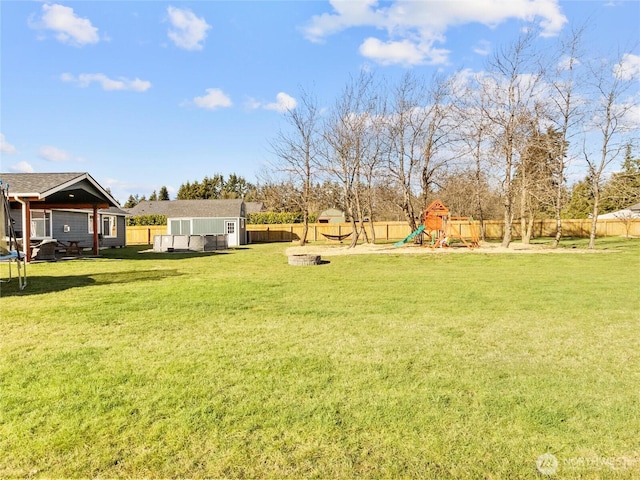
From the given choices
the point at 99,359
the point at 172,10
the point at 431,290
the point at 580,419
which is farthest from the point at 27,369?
the point at 172,10

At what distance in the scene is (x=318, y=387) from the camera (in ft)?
9.83

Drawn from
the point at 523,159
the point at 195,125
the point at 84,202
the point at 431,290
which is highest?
the point at 195,125

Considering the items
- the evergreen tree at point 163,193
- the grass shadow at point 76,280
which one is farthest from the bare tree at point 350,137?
the evergreen tree at point 163,193

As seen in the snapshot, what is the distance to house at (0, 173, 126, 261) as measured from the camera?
12.8m

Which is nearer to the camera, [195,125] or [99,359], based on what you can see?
[99,359]

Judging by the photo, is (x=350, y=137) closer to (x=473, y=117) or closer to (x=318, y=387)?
(x=473, y=117)

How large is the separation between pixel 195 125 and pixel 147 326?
14.7 meters

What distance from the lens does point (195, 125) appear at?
58.3 ft

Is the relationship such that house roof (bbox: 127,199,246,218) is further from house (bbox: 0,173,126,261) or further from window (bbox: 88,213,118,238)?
window (bbox: 88,213,118,238)

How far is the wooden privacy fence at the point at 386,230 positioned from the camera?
30.7m

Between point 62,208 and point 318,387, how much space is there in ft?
58.1

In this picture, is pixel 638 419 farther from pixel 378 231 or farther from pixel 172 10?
pixel 378 231

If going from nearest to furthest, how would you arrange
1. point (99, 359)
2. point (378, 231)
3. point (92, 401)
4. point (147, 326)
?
point (92, 401), point (99, 359), point (147, 326), point (378, 231)

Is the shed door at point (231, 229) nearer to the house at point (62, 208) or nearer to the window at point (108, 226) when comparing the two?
the house at point (62, 208)
